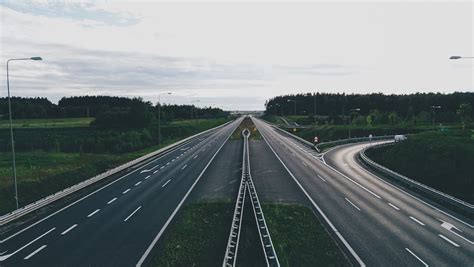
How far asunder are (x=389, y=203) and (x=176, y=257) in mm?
17879

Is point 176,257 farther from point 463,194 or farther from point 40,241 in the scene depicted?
point 463,194

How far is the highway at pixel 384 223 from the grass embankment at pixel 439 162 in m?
4.95

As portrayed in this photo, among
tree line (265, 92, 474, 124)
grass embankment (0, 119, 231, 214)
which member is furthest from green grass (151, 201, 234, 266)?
tree line (265, 92, 474, 124)

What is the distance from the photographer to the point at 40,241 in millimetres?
20688

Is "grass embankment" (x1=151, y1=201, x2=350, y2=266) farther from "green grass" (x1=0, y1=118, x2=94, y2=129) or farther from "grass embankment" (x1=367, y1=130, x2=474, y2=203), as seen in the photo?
"green grass" (x1=0, y1=118, x2=94, y2=129)

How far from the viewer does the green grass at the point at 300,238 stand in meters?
17.8

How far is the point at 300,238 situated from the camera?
20.8m

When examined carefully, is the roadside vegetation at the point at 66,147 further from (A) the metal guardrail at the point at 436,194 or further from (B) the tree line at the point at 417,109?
(B) the tree line at the point at 417,109

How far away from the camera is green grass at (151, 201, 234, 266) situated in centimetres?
1806

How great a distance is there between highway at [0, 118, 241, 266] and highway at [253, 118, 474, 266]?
1101 centimetres

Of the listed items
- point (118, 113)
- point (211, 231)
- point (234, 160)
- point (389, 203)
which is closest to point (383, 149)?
point (234, 160)

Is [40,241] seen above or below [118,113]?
below

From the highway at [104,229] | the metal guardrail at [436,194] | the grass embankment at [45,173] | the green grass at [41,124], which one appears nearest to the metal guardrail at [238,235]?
the highway at [104,229]

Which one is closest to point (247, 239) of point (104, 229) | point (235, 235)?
point (235, 235)
